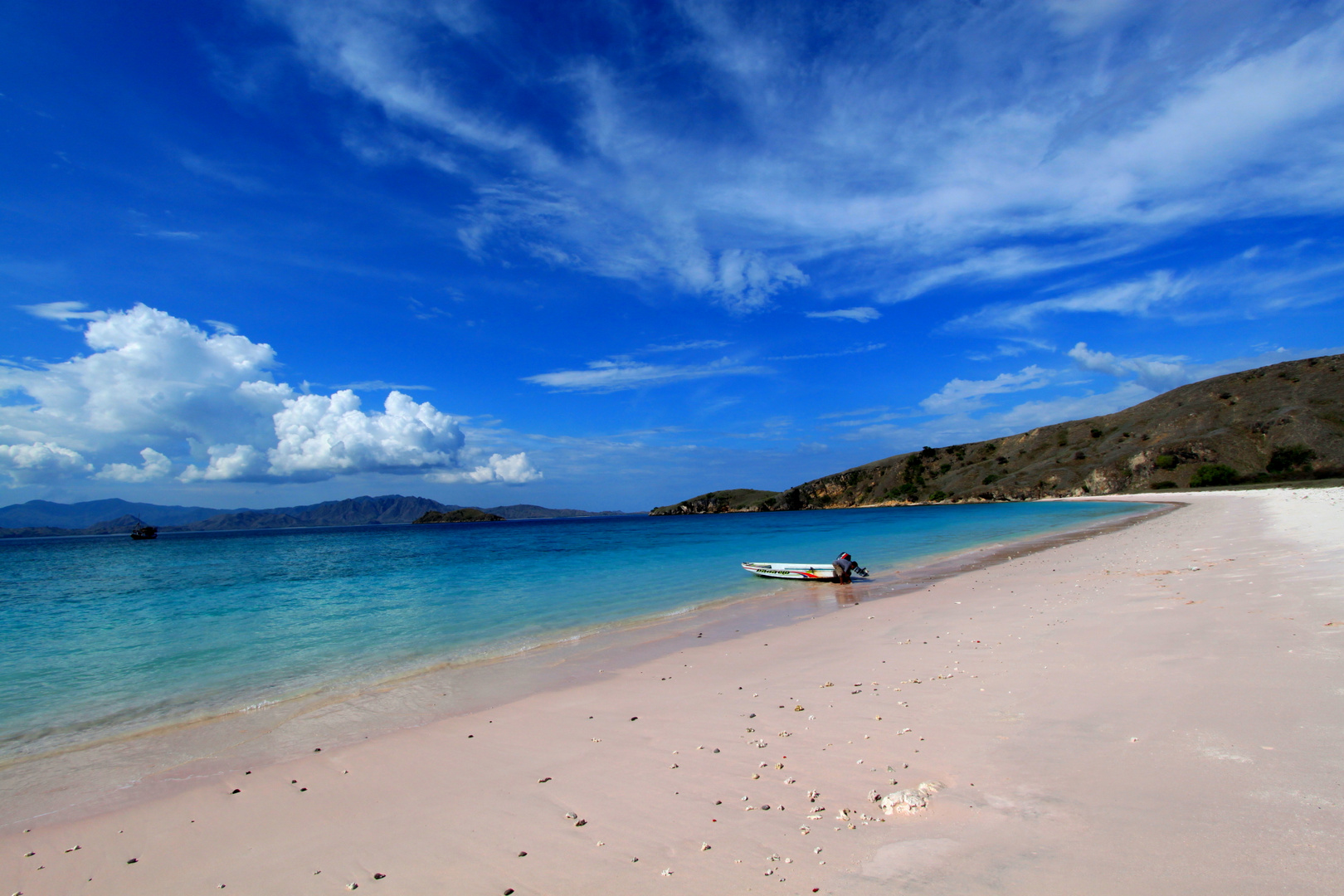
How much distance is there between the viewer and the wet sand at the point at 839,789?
3859 millimetres

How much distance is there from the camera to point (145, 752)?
323 inches

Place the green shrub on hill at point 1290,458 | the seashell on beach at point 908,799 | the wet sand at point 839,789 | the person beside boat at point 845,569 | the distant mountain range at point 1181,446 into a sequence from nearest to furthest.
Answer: the wet sand at point 839,789 < the seashell on beach at point 908,799 < the person beside boat at point 845,569 < the green shrub on hill at point 1290,458 < the distant mountain range at point 1181,446

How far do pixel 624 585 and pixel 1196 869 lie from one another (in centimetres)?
2195

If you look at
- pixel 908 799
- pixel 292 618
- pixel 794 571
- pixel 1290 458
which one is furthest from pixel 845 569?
pixel 1290 458

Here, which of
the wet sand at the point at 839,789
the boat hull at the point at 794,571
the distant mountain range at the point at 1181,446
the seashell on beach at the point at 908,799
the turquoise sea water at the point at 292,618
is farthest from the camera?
the distant mountain range at the point at 1181,446

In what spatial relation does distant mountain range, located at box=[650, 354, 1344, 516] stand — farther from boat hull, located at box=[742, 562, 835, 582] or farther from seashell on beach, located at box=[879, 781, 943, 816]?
seashell on beach, located at box=[879, 781, 943, 816]

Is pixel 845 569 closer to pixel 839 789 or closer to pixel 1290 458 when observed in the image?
pixel 839 789

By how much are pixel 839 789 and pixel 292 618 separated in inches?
828

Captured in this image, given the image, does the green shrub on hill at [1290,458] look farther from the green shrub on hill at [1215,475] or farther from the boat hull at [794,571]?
the boat hull at [794,571]

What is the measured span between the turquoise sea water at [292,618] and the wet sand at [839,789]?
5.16m

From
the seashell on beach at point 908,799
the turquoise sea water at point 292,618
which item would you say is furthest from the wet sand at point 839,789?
the turquoise sea water at point 292,618

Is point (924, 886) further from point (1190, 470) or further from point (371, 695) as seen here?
point (1190, 470)

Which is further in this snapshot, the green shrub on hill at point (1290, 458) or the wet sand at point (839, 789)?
the green shrub on hill at point (1290, 458)

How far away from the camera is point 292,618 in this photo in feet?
65.2
